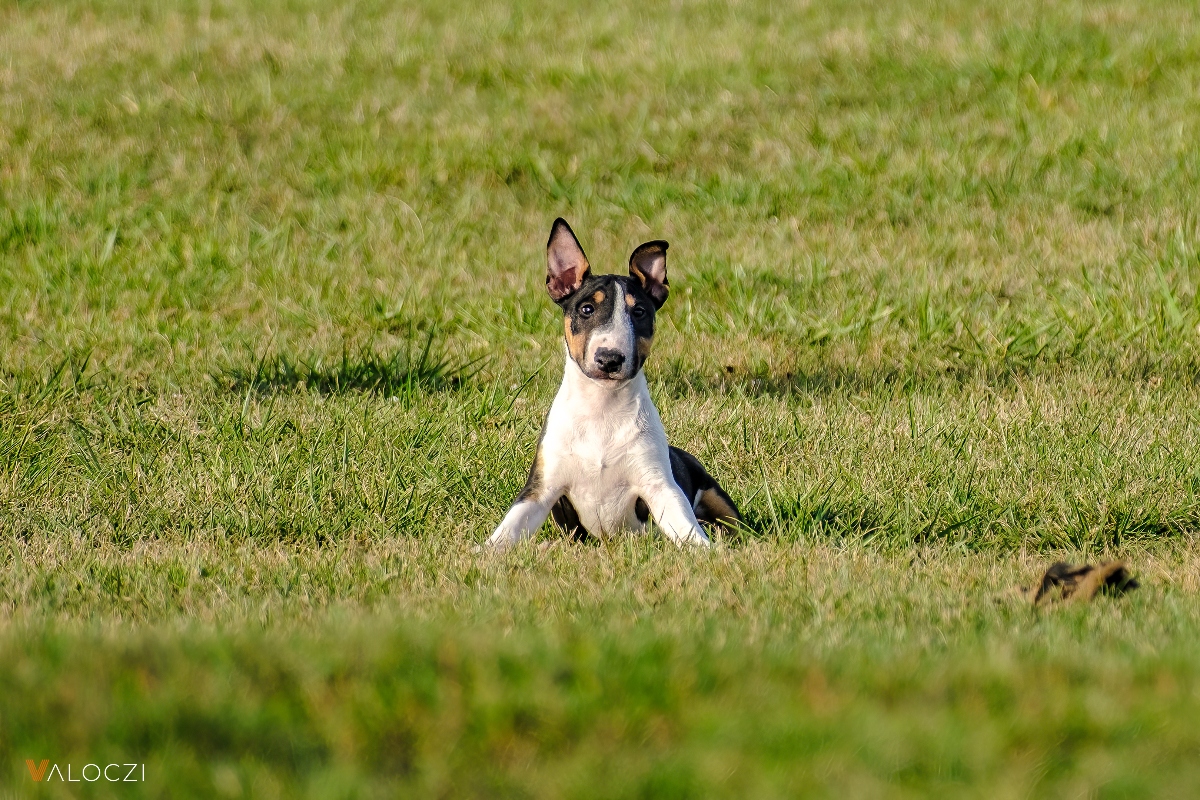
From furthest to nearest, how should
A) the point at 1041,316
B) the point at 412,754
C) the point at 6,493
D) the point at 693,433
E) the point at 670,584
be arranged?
the point at 1041,316
the point at 693,433
the point at 6,493
the point at 670,584
the point at 412,754

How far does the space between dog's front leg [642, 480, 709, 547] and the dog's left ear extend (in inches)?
30.2

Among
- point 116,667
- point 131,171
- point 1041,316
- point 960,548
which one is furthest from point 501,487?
point 131,171

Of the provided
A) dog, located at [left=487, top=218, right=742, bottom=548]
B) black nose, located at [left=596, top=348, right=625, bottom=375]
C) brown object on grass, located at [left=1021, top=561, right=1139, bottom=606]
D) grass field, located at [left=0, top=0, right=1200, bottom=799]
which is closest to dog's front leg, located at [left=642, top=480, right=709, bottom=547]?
dog, located at [left=487, top=218, right=742, bottom=548]

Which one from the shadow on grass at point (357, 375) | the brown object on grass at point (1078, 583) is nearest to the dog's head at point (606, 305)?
the brown object on grass at point (1078, 583)

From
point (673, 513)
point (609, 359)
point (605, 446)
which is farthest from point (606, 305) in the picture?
point (673, 513)

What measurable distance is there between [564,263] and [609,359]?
2.02ft

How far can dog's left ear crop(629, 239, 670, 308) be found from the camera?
226 inches

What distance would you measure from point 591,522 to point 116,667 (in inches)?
100

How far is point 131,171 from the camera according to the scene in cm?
1134

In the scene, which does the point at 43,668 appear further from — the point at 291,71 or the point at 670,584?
the point at 291,71

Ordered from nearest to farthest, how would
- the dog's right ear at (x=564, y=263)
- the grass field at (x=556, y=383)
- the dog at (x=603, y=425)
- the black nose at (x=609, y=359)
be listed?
the grass field at (x=556, y=383) < the black nose at (x=609, y=359) < the dog at (x=603, y=425) < the dog's right ear at (x=564, y=263)

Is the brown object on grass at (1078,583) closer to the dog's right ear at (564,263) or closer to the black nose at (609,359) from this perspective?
the black nose at (609,359)

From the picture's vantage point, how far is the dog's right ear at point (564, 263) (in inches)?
224

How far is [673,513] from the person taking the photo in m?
5.55
